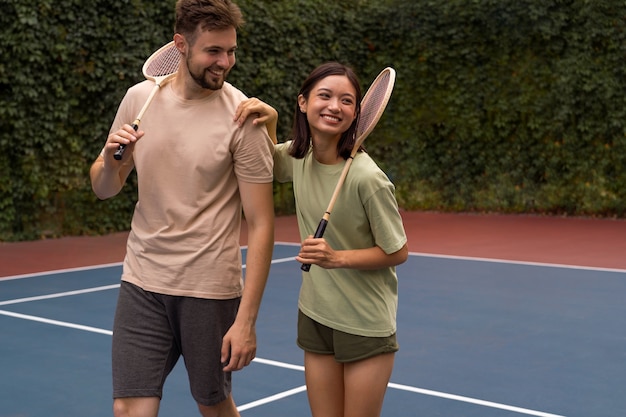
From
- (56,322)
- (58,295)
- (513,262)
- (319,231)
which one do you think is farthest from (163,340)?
(513,262)

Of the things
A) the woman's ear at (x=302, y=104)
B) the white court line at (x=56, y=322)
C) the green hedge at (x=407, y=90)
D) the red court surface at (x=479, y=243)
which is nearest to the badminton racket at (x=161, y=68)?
the woman's ear at (x=302, y=104)

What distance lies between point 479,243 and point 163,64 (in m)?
8.79

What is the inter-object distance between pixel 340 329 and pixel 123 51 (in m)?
9.64

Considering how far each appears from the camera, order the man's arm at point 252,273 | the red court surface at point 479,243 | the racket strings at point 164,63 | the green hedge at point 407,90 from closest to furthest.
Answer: the man's arm at point 252,273
the racket strings at point 164,63
the red court surface at point 479,243
the green hedge at point 407,90

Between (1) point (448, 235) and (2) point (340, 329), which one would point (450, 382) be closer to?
(2) point (340, 329)

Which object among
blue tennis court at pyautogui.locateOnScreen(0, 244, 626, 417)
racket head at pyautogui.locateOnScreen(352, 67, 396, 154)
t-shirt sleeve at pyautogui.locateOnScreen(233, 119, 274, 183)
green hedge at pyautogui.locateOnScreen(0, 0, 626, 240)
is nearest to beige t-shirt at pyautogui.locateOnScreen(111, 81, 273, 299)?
t-shirt sleeve at pyautogui.locateOnScreen(233, 119, 274, 183)

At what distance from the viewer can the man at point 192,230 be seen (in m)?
2.91

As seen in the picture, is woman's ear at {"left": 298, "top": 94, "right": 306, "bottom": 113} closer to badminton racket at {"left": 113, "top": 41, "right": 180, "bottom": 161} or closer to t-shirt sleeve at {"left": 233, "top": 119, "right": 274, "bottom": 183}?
t-shirt sleeve at {"left": 233, "top": 119, "right": 274, "bottom": 183}

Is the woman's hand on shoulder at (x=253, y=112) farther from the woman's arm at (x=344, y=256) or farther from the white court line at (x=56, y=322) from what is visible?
the white court line at (x=56, y=322)

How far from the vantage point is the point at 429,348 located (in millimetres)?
5969

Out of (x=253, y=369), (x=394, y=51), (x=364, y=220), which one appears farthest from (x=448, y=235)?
(x=364, y=220)

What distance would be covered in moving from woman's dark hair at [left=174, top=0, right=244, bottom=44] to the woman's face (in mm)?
377

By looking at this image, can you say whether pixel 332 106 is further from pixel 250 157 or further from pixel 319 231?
pixel 319 231

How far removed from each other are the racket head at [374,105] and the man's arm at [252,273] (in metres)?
0.35
